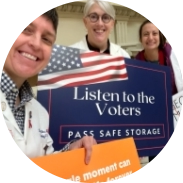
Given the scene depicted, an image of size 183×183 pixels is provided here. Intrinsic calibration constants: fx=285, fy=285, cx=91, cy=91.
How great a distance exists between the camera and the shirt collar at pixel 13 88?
1086mm

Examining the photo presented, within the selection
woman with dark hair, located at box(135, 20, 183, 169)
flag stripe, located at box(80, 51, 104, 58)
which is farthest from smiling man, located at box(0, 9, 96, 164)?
woman with dark hair, located at box(135, 20, 183, 169)

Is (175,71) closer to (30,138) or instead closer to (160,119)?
(160,119)

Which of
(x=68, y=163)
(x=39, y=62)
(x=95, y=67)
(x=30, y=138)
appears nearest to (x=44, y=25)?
(x=39, y=62)

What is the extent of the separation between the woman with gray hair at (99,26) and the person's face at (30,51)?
0.13 meters

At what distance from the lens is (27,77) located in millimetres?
1094

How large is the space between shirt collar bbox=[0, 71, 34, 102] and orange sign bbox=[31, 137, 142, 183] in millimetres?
240

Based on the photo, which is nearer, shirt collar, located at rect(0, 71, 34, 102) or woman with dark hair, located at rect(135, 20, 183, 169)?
shirt collar, located at rect(0, 71, 34, 102)

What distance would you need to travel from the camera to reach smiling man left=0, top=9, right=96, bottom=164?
1.08 m

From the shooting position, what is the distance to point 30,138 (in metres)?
1.08

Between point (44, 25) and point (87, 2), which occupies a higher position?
point (87, 2)

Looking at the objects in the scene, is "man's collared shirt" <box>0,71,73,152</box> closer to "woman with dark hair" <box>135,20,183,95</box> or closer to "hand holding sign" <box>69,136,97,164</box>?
"hand holding sign" <box>69,136,97,164</box>

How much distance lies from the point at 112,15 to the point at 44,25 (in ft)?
0.92

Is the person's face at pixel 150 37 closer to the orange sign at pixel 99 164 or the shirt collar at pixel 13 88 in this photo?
the orange sign at pixel 99 164

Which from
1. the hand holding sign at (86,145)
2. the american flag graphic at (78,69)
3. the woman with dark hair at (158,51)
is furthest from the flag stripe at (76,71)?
the hand holding sign at (86,145)
